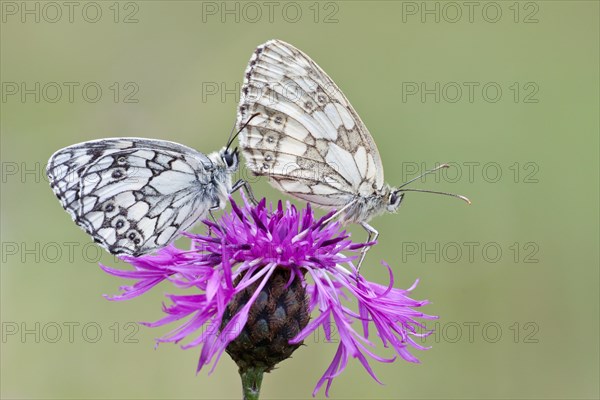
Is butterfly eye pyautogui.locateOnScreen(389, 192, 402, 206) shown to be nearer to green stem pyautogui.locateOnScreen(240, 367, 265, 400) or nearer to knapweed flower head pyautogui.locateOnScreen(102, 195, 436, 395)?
knapweed flower head pyautogui.locateOnScreen(102, 195, 436, 395)

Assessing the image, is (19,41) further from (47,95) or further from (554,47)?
(554,47)

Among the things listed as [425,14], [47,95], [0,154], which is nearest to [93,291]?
[0,154]

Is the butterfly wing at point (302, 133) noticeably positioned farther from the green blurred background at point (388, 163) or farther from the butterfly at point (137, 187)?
the green blurred background at point (388, 163)

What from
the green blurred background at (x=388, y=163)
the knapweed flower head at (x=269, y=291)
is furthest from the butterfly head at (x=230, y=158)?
the green blurred background at (x=388, y=163)

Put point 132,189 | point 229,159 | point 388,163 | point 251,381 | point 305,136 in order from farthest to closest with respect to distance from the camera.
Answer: point 388,163 < point 305,136 < point 229,159 < point 132,189 < point 251,381

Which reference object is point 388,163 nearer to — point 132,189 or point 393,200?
point 393,200

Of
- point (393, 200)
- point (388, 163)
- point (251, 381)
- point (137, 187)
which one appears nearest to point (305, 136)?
point (393, 200)

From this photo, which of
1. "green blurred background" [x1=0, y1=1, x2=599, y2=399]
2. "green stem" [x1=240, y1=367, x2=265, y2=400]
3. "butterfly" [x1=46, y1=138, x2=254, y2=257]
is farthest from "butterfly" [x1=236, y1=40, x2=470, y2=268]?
"green blurred background" [x1=0, y1=1, x2=599, y2=399]

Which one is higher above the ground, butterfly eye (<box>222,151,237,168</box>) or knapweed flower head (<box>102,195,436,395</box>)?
butterfly eye (<box>222,151,237,168</box>)

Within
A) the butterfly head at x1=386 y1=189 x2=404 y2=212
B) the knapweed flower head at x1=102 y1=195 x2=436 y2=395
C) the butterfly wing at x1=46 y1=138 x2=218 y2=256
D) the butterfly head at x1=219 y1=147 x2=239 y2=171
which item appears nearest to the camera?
the knapweed flower head at x1=102 y1=195 x2=436 y2=395
